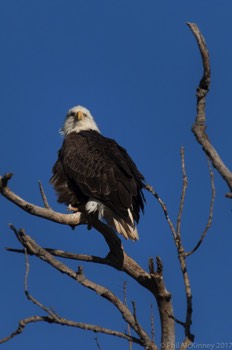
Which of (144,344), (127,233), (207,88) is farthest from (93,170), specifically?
(207,88)

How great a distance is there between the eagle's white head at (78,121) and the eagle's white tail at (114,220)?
2027 millimetres

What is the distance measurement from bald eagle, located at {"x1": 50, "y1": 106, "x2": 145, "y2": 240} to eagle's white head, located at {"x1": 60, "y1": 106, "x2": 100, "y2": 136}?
0.60 metres

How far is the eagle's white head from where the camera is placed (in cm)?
926

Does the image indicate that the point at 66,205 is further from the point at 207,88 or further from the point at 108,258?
the point at 207,88

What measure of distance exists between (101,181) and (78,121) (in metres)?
1.93

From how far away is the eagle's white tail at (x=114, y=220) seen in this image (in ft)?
22.7

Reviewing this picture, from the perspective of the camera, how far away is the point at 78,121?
930cm

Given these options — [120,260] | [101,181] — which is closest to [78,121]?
[101,181]

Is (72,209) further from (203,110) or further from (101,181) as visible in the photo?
(203,110)

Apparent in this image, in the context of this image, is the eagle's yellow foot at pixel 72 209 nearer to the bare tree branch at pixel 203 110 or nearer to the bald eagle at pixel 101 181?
the bald eagle at pixel 101 181

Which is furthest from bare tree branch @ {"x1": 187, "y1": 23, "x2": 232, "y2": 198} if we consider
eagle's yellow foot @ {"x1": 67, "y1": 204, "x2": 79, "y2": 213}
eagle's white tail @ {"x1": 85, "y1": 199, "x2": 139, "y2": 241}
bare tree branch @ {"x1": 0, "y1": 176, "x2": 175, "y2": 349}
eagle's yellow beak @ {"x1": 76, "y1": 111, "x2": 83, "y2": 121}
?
eagle's yellow beak @ {"x1": 76, "y1": 111, "x2": 83, "y2": 121}

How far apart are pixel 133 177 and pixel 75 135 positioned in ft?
4.85

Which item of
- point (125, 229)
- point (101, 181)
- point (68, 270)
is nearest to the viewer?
point (68, 270)

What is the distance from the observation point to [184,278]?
Answer: 4.25 m
